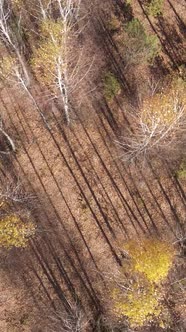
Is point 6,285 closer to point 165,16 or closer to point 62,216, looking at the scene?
point 62,216

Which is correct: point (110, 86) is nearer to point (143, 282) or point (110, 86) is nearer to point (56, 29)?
point (56, 29)

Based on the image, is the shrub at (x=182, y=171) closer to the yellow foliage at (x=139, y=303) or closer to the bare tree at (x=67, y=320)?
the yellow foliage at (x=139, y=303)

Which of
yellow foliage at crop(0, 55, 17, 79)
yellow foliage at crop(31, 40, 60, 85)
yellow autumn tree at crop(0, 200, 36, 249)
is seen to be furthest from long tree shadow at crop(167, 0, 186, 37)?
yellow autumn tree at crop(0, 200, 36, 249)

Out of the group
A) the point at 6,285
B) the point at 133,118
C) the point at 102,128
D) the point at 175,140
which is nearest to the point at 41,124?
the point at 102,128

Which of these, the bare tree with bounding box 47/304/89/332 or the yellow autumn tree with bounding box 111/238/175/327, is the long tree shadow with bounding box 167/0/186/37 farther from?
the bare tree with bounding box 47/304/89/332

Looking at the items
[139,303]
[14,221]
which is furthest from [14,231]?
[139,303]

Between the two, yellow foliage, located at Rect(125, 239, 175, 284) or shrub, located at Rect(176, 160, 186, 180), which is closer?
yellow foliage, located at Rect(125, 239, 175, 284)

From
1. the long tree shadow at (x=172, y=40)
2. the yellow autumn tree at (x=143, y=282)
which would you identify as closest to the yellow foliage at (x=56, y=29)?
the long tree shadow at (x=172, y=40)
